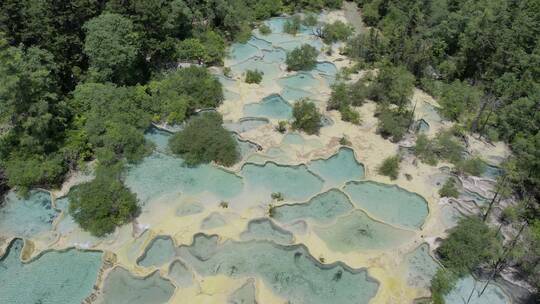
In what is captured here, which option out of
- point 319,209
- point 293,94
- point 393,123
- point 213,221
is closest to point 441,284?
point 319,209

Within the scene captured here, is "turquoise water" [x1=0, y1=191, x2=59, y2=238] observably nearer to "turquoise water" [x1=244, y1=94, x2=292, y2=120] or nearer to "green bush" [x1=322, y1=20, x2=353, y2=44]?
"turquoise water" [x1=244, y1=94, x2=292, y2=120]

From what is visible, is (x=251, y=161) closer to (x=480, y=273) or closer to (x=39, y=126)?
(x=39, y=126)

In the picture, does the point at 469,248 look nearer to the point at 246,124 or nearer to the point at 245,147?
the point at 245,147

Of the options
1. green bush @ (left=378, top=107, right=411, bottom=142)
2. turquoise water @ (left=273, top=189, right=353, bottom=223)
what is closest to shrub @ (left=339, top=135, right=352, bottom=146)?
green bush @ (left=378, top=107, right=411, bottom=142)

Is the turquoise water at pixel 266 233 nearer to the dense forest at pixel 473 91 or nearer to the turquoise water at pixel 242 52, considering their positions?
the dense forest at pixel 473 91

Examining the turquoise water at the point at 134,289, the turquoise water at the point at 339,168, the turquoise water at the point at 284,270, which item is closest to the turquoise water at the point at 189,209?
the turquoise water at the point at 284,270
